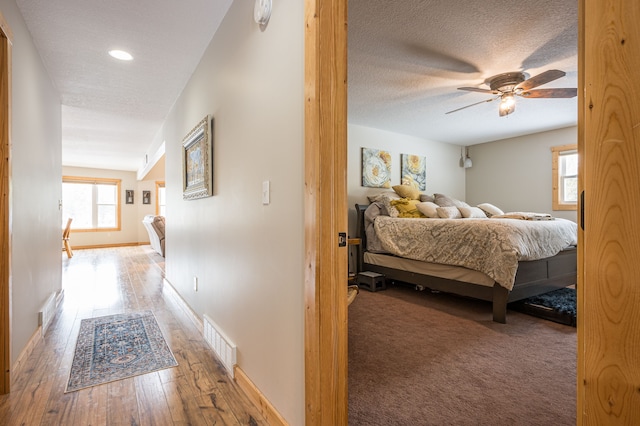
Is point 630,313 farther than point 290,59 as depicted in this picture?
No

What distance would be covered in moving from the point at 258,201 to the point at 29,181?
1.94 metres

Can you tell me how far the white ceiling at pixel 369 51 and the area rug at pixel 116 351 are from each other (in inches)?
91.9

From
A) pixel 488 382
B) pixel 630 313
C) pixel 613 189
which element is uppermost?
pixel 613 189

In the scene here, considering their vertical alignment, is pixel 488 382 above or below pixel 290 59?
below

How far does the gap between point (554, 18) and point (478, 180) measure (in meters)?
4.61

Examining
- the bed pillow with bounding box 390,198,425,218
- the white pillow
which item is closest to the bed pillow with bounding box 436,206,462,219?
the white pillow

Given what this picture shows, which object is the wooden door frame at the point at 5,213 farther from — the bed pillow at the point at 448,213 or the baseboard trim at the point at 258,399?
the bed pillow at the point at 448,213

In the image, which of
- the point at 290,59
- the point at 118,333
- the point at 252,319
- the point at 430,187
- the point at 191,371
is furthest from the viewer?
the point at 430,187

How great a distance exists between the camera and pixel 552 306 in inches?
119

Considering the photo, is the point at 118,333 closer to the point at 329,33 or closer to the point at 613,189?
the point at 329,33

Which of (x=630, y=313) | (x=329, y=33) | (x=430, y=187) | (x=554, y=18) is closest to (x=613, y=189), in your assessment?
(x=630, y=313)

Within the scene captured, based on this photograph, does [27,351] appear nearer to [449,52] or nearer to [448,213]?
[449,52]

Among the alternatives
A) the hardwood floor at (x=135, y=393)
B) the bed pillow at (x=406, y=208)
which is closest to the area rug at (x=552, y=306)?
the bed pillow at (x=406, y=208)

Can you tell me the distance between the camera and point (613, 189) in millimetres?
568
